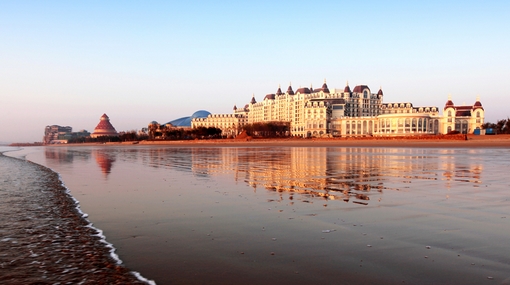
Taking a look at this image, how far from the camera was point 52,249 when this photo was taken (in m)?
6.80

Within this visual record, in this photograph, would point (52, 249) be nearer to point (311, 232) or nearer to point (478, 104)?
point (311, 232)

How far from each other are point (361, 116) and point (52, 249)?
574 ft

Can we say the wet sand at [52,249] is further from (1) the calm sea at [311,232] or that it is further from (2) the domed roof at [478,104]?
(2) the domed roof at [478,104]

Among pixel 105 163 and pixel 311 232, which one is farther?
pixel 105 163

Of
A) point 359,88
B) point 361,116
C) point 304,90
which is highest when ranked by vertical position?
point 304,90

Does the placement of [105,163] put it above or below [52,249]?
below

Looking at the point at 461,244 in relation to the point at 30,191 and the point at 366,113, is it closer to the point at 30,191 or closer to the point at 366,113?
the point at 30,191

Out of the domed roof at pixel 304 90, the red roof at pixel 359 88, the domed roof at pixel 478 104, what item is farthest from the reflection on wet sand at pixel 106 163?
the domed roof at pixel 304 90

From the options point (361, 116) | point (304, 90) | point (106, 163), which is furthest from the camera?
point (304, 90)

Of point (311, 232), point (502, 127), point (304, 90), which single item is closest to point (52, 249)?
point (311, 232)

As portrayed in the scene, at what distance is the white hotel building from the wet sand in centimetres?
12946

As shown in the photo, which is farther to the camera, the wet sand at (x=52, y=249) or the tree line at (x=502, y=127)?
the tree line at (x=502, y=127)

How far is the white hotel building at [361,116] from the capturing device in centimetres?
13562

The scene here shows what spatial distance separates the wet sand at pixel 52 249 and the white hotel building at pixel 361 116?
12946cm
